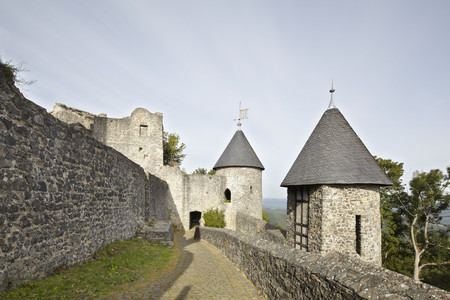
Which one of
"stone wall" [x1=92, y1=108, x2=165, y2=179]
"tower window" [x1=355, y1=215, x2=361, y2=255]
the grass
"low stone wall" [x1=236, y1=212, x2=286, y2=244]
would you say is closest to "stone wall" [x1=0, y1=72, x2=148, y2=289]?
the grass

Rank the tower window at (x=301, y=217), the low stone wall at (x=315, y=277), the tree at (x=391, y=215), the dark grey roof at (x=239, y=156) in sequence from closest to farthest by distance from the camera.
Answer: the low stone wall at (x=315, y=277), the tower window at (x=301, y=217), the tree at (x=391, y=215), the dark grey roof at (x=239, y=156)

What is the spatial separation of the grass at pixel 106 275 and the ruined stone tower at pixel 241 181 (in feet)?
45.5

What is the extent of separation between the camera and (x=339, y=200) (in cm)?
856

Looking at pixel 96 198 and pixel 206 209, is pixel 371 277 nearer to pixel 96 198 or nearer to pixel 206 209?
pixel 96 198

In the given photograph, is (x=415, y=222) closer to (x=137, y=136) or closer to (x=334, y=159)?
(x=334, y=159)

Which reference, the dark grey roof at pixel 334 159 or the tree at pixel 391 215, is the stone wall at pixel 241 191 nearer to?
the tree at pixel 391 215

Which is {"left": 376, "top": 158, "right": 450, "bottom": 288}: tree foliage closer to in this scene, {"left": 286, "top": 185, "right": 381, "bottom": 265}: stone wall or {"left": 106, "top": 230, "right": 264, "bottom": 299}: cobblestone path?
{"left": 286, "top": 185, "right": 381, "bottom": 265}: stone wall

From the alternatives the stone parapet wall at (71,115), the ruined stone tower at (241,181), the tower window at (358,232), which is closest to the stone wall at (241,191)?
the ruined stone tower at (241,181)

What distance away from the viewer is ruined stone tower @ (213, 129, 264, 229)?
2184cm

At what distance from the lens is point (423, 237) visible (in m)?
20.8

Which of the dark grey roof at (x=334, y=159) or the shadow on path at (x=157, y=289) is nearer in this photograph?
the shadow on path at (x=157, y=289)

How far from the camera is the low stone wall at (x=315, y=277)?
2.73m

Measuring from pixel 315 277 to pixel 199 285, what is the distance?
2904 millimetres

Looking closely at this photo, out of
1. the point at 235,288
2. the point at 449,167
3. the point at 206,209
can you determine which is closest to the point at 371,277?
the point at 235,288
